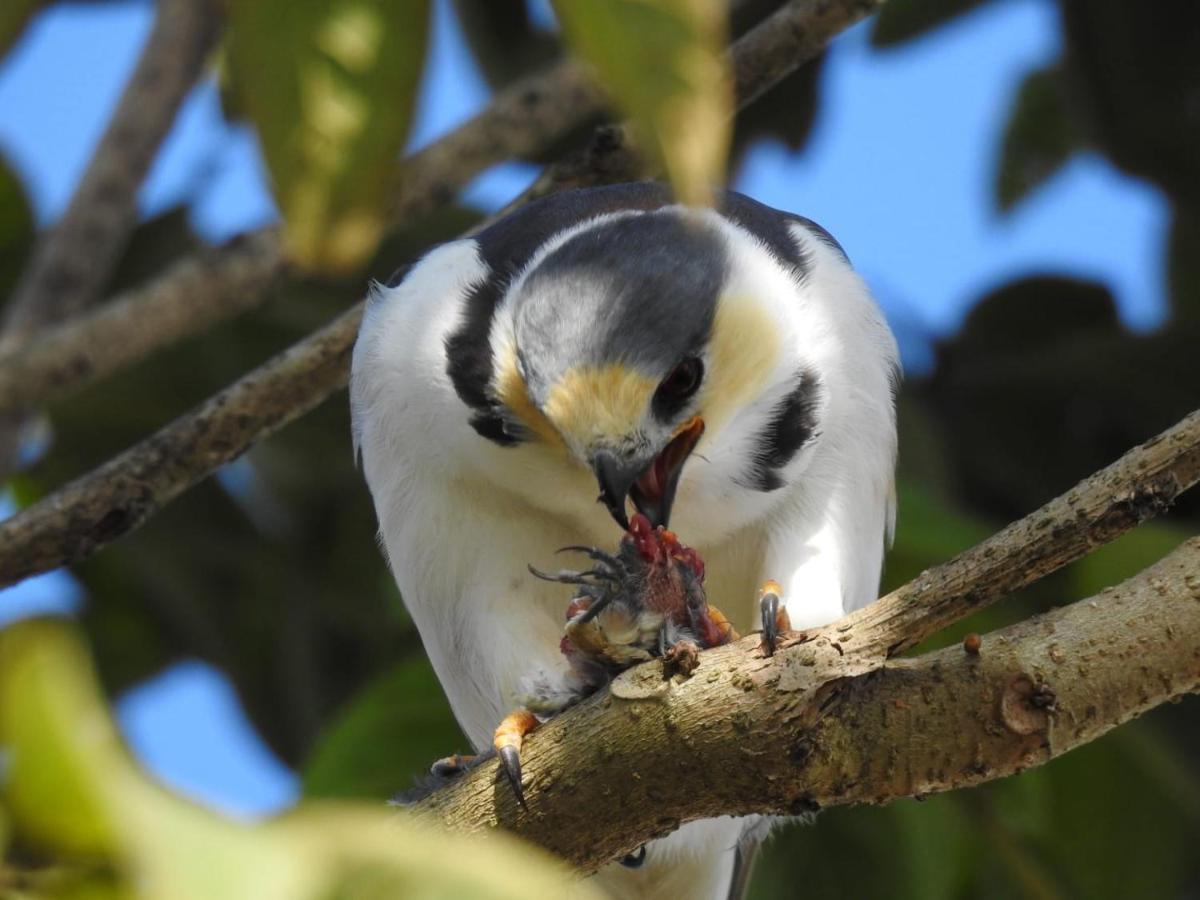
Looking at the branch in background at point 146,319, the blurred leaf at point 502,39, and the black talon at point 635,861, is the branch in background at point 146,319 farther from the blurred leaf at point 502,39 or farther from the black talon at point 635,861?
the black talon at point 635,861

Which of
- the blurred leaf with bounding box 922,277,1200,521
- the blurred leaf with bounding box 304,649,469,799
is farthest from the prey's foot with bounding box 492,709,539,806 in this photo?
the blurred leaf with bounding box 922,277,1200,521

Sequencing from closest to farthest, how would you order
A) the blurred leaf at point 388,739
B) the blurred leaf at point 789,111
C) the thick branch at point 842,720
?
the thick branch at point 842,720, the blurred leaf at point 388,739, the blurred leaf at point 789,111

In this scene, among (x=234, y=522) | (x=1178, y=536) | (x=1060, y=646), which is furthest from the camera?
(x=234, y=522)

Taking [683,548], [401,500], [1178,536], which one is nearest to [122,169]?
[401,500]

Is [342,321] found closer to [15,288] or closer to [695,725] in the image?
[695,725]

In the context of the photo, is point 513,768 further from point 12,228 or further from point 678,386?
point 12,228

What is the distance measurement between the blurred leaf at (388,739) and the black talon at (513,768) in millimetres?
1439

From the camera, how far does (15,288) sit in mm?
5523

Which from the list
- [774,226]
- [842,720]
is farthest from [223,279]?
[842,720]

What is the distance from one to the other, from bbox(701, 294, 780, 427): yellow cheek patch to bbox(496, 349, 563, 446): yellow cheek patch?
288 mm

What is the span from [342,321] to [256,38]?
2.62 meters

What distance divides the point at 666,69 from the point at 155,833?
0.51 meters

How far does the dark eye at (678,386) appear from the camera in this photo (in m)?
3.02

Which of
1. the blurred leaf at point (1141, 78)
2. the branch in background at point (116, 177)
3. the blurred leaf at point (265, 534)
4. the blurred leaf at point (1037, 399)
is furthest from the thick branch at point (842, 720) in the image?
the blurred leaf at point (1037, 399)
